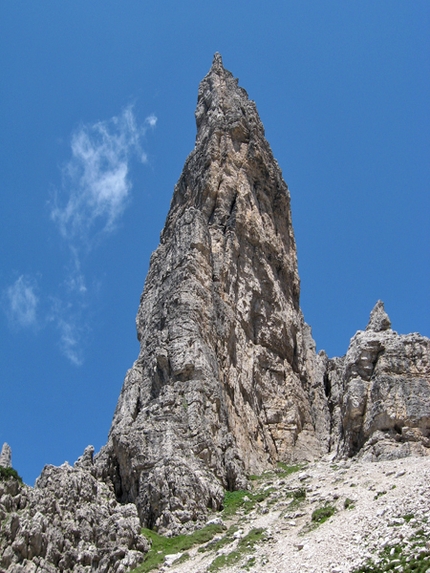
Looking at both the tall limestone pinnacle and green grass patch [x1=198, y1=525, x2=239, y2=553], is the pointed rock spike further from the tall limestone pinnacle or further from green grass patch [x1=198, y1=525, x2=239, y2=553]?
green grass patch [x1=198, y1=525, x2=239, y2=553]

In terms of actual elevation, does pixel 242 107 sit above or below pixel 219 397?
above

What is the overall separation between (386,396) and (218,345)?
1354cm

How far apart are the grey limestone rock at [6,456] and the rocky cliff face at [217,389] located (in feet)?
0.39

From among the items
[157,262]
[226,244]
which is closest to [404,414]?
[226,244]

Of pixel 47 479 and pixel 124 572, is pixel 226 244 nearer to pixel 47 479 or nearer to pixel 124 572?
pixel 47 479

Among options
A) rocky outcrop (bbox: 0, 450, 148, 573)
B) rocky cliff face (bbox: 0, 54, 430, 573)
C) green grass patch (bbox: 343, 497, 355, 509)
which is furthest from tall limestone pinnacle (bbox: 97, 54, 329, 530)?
green grass patch (bbox: 343, 497, 355, 509)

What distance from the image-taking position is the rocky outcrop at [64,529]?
31656 mm

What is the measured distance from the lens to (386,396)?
39719 millimetres

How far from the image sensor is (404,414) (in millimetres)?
38812

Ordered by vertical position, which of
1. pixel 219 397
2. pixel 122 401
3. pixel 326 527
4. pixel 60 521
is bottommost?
pixel 326 527

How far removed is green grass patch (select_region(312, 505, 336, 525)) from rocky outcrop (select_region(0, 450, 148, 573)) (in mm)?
8310

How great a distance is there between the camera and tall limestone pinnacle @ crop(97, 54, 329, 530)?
3903 cm

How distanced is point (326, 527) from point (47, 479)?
657 inches

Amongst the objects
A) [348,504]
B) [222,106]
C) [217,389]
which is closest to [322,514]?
[348,504]
